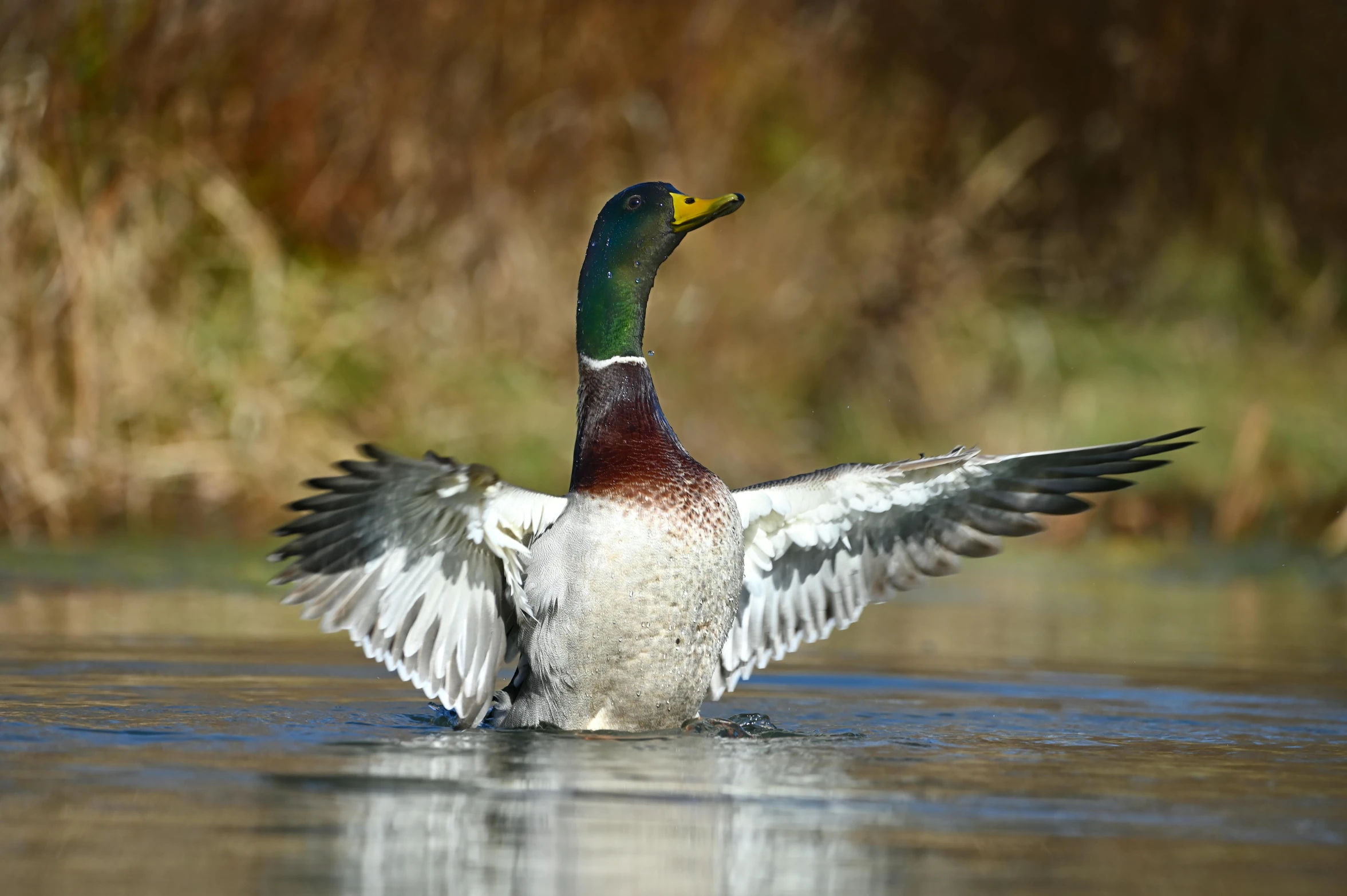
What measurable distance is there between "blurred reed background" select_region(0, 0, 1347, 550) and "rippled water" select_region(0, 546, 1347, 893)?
226 cm

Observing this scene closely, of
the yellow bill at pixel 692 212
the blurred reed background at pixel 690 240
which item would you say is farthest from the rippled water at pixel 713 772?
the blurred reed background at pixel 690 240

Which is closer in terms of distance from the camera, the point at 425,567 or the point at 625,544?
the point at 625,544

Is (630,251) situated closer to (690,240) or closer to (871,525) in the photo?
(871,525)

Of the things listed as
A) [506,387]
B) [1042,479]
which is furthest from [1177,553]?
[1042,479]

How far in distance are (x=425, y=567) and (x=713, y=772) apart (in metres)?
1.28

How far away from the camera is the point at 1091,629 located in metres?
7.96

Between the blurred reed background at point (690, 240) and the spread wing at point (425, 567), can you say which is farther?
the blurred reed background at point (690, 240)

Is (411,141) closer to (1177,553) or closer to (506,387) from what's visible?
(506,387)

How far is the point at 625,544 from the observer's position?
5316 millimetres

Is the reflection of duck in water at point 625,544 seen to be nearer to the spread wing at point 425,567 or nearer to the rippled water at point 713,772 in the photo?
the spread wing at point 425,567

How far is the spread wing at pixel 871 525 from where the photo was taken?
585 cm

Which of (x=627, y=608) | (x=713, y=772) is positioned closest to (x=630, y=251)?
(x=627, y=608)

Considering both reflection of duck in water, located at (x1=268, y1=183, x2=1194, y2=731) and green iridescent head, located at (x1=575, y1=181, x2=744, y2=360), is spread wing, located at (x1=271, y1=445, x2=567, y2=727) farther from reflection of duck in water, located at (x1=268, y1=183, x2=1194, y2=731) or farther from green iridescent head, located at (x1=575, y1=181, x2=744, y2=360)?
green iridescent head, located at (x1=575, y1=181, x2=744, y2=360)

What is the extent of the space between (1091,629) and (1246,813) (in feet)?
12.7
